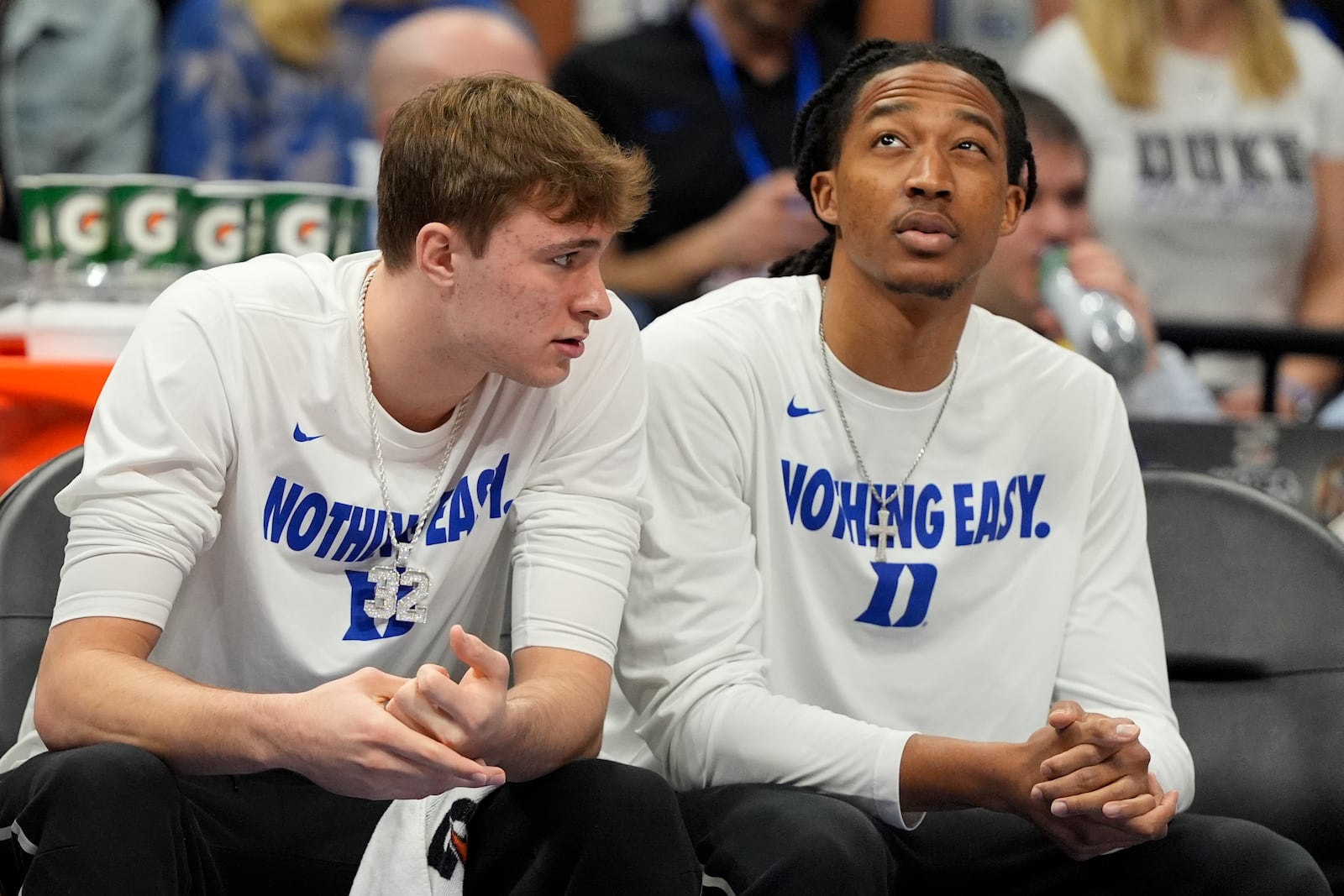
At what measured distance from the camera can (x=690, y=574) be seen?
237cm

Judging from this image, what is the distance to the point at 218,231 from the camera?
9.71 ft

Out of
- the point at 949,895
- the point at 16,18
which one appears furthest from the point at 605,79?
the point at 949,895

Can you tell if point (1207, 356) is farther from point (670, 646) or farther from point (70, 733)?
point (70, 733)

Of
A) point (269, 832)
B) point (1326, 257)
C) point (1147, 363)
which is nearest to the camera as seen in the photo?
point (269, 832)

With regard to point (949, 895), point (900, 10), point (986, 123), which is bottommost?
point (949, 895)

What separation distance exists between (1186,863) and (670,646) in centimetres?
68

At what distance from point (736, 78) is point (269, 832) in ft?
8.48

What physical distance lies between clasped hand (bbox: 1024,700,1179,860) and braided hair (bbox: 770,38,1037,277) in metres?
0.87

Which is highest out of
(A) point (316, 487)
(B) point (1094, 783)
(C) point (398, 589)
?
(A) point (316, 487)

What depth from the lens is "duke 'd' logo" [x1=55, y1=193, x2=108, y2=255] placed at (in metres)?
2.90

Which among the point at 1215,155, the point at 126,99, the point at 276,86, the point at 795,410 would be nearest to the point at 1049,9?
the point at 1215,155

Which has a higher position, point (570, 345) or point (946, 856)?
point (570, 345)

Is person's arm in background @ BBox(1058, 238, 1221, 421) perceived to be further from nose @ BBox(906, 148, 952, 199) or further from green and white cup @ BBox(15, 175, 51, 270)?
green and white cup @ BBox(15, 175, 51, 270)

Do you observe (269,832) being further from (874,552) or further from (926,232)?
(926,232)
